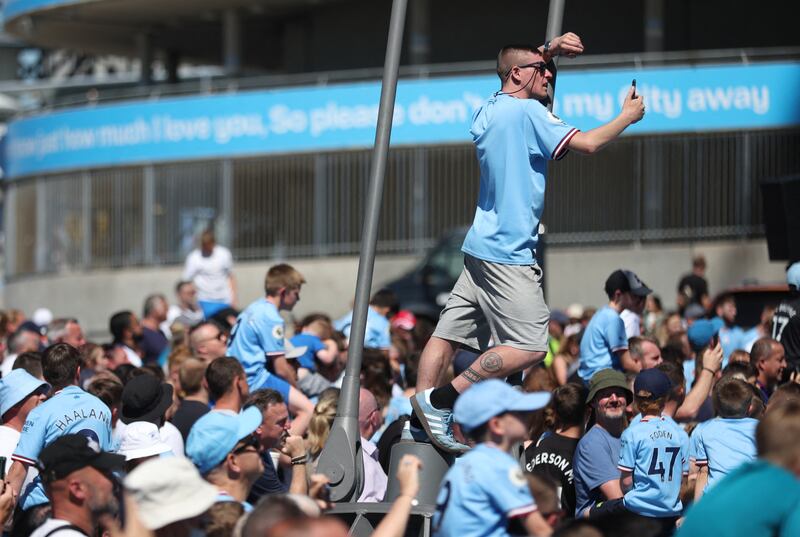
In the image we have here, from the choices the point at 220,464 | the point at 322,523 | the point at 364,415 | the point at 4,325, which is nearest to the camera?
the point at 322,523

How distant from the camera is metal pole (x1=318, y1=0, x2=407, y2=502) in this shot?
7.57 meters

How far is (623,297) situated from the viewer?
11.6m

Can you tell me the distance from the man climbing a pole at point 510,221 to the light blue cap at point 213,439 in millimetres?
1361

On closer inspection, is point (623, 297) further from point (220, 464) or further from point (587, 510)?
point (220, 464)

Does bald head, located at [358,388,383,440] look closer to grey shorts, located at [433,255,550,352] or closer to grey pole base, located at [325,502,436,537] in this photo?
grey shorts, located at [433,255,550,352]

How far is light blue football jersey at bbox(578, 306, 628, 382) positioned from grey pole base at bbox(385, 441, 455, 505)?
3554 millimetres

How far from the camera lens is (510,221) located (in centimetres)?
774

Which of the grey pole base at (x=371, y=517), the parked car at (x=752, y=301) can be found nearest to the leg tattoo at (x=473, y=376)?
the grey pole base at (x=371, y=517)

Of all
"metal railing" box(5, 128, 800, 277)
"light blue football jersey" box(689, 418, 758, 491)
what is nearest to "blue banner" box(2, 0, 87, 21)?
"metal railing" box(5, 128, 800, 277)

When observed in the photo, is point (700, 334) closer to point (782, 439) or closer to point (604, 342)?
point (604, 342)

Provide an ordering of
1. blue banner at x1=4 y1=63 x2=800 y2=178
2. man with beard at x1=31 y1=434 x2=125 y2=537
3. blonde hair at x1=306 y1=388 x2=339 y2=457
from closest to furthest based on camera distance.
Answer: man with beard at x1=31 y1=434 x2=125 y2=537, blonde hair at x1=306 y1=388 x2=339 y2=457, blue banner at x1=4 y1=63 x2=800 y2=178

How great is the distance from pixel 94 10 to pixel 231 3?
3.66 meters

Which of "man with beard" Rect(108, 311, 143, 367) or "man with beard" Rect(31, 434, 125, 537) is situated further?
"man with beard" Rect(108, 311, 143, 367)

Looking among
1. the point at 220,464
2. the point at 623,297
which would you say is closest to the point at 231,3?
the point at 623,297
